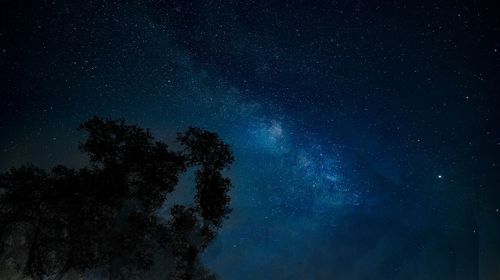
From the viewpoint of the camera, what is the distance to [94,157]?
27859 millimetres

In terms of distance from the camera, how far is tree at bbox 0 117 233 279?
27.5 m

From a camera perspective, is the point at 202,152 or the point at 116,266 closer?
the point at 202,152

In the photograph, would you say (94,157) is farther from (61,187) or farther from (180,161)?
(180,161)

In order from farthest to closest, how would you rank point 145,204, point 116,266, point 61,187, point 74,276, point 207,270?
point 207,270
point 74,276
point 116,266
point 145,204
point 61,187

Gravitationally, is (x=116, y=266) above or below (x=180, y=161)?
below

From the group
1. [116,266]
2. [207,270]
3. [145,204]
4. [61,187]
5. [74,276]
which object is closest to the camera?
[61,187]

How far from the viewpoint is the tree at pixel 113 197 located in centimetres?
2753

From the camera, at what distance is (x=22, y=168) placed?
2781 centimetres

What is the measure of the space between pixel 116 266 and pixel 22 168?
18.2 meters

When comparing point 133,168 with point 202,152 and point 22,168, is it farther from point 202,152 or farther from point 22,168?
point 22,168

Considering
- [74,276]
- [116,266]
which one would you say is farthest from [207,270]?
[116,266]

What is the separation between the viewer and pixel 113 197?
2784 centimetres

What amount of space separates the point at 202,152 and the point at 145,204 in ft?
19.6

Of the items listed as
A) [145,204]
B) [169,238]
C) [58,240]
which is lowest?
[58,240]
